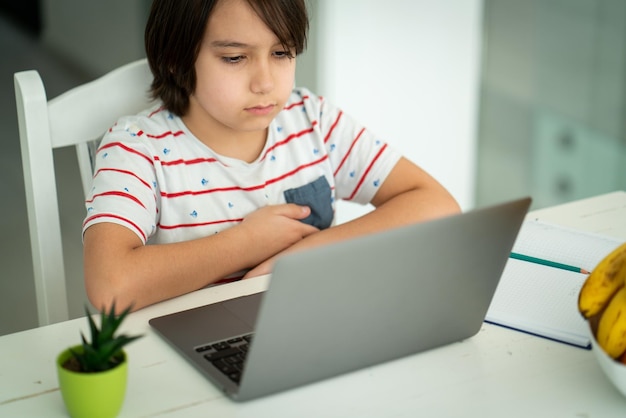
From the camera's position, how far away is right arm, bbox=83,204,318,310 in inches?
46.6

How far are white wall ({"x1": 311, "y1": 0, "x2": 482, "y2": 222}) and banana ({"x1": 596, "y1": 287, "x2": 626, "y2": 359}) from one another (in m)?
1.80

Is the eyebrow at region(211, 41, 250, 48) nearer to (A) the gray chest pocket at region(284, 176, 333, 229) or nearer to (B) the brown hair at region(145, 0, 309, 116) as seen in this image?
(B) the brown hair at region(145, 0, 309, 116)

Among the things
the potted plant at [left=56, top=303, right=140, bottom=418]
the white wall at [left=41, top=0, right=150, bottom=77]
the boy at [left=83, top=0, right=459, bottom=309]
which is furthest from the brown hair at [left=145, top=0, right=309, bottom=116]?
the white wall at [left=41, top=0, right=150, bottom=77]

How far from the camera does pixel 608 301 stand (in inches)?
36.6

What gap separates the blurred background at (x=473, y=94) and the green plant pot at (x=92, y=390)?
5.46 ft

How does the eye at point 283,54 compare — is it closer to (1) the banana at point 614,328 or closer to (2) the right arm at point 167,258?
(2) the right arm at point 167,258

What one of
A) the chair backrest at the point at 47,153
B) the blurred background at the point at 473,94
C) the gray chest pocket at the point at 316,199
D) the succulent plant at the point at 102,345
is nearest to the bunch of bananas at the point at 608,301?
the succulent plant at the point at 102,345

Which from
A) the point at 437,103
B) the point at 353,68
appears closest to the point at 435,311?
the point at 353,68

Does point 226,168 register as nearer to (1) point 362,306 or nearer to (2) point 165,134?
(2) point 165,134

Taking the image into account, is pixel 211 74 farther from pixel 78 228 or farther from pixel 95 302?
pixel 78 228

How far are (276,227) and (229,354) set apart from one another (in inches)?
Result: 17.3

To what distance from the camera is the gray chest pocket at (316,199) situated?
5.09ft

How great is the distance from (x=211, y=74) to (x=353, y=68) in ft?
4.37

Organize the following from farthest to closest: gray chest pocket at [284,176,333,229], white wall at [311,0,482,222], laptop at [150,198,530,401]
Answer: white wall at [311,0,482,222] < gray chest pocket at [284,176,333,229] < laptop at [150,198,530,401]
